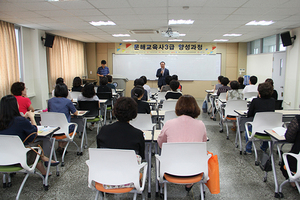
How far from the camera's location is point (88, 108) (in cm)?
445

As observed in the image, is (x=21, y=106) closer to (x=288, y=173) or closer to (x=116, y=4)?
(x=116, y=4)

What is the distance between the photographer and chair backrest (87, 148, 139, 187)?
1747 mm

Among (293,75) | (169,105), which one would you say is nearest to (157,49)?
(293,75)

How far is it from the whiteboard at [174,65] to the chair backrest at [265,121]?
7309 millimetres

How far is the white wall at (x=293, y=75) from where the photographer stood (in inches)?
260

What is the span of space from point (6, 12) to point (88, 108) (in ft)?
8.56

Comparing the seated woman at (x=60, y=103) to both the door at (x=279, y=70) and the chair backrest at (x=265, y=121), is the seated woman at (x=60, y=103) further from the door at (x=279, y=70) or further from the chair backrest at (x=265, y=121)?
the door at (x=279, y=70)

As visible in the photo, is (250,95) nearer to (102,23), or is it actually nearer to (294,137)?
(294,137)

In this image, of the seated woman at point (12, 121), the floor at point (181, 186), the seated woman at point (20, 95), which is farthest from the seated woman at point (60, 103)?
the seated woman at point (12, 121)

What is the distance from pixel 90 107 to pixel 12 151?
2.26 metres

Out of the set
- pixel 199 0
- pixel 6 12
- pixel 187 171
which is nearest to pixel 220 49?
pixel 199 0

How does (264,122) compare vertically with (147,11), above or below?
below

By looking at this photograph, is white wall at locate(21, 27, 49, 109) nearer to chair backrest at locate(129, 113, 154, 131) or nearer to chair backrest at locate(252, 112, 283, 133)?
chair backrest at locate(129, 113, 154, 131)

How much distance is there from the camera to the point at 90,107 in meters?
4.45
